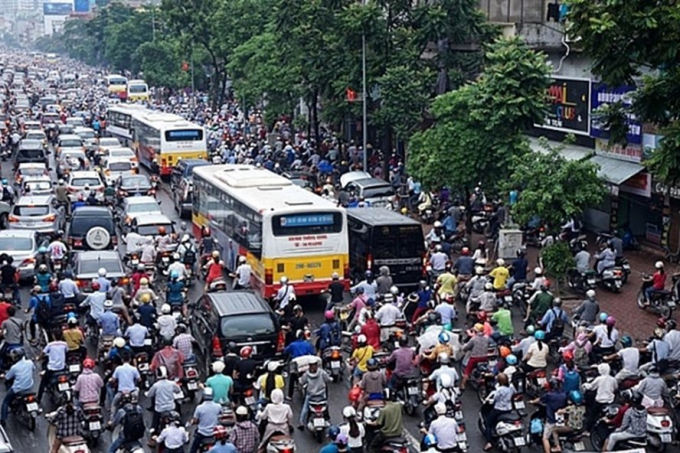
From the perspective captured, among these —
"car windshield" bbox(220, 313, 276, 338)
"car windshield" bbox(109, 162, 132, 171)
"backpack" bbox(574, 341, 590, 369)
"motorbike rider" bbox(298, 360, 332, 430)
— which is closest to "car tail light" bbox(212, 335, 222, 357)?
"car windshield" bbox(220, 313, 276, 338)

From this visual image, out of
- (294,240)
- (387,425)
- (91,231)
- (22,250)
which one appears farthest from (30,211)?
(387,425)

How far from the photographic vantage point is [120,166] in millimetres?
43281

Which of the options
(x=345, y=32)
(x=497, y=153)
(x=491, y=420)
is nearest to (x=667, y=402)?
(x=491, y=420)

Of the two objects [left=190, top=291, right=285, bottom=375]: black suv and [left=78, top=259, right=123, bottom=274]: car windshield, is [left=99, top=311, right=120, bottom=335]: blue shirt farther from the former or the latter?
[left=78, top=259, right=123, bottom=274]: car windshield

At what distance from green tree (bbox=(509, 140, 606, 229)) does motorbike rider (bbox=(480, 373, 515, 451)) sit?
9.67m

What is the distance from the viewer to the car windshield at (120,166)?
43.1 m

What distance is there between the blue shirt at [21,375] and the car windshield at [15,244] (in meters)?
10.8

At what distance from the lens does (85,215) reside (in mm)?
30188

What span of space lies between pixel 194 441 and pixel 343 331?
22.6 feet

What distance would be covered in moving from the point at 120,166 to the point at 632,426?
103 feet

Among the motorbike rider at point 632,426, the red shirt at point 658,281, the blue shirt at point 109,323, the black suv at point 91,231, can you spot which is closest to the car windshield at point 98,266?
the blue shirt at point 109,323

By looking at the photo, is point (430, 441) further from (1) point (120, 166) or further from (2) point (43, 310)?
(1) point (120, 166)

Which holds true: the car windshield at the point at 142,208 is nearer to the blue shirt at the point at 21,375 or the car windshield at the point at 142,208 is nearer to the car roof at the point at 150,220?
the car roof at the point at 150,220

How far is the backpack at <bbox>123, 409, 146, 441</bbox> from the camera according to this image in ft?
47.4
